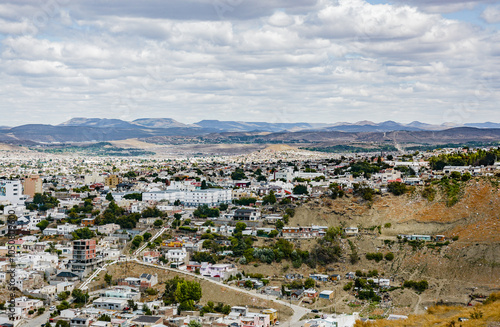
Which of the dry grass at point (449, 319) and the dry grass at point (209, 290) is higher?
the dry grass at point (449, 319)

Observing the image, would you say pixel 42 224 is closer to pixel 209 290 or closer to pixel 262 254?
pixel 262 254

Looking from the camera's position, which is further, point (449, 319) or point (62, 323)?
point (62, 323)

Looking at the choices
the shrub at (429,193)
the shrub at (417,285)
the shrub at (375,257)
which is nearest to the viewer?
the shrub at (417,285)

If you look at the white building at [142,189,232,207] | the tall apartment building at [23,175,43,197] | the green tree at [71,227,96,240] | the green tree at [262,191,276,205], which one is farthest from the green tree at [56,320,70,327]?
the tall apartment building at [23,175,43,197]

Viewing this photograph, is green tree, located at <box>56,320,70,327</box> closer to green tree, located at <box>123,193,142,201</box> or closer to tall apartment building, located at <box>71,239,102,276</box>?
tall apartment building, located at <box>71,239,102,276</box>

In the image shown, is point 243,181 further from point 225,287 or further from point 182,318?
point 182,318

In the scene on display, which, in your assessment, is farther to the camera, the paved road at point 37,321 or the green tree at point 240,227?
the green tree at point 240,227

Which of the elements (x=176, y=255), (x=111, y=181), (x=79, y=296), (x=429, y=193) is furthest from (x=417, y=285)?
(x=111, y=181)

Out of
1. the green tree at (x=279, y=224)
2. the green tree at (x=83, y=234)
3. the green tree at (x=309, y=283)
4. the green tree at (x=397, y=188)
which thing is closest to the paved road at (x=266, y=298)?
the green tree at (x=309, y=283)

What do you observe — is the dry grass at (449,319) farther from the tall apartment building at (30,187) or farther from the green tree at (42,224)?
the tall apartment building at (30,187)
